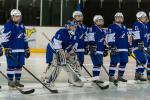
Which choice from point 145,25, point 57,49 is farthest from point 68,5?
point 57,49

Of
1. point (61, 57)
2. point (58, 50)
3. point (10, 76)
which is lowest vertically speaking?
point (10, 76)

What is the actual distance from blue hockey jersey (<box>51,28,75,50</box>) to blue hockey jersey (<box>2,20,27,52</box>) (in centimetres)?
55

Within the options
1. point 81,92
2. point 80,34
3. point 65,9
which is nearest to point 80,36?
point 80,34

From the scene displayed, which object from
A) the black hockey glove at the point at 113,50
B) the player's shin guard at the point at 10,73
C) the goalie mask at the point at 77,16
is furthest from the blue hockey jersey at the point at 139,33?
the player's shin guard at the point at 10,73

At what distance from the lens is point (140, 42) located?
34.2 feet

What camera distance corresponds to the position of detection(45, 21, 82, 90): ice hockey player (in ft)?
29.3

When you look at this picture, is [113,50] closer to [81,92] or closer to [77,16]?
[77,16]

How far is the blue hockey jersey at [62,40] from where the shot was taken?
29.1ft

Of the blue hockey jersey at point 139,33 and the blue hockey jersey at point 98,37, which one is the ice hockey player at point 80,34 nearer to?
the blue hockey jersey at point 98,37

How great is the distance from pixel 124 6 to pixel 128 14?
0.40 metres

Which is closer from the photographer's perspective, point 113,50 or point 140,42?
point 113,50

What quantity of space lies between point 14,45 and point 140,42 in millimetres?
2830

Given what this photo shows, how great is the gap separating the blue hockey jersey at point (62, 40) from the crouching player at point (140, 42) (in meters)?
1.76

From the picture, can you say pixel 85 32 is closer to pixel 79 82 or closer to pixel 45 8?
pixel 79 82
